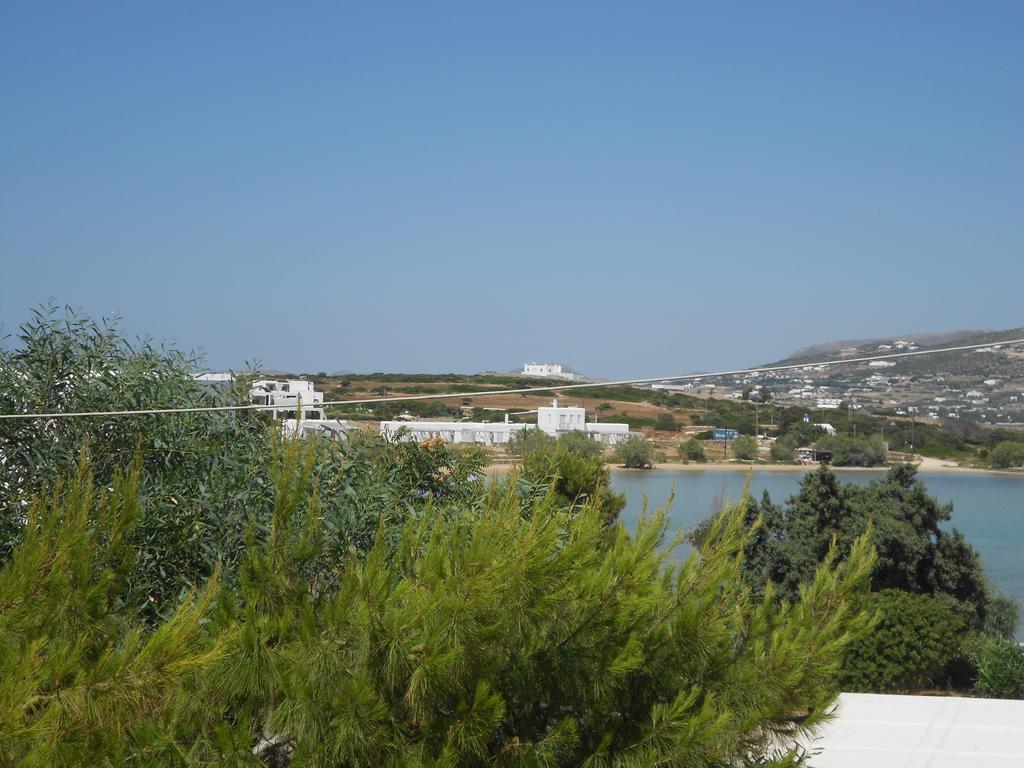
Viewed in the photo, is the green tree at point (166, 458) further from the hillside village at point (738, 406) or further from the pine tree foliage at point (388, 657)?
the pine tree foliage at point (388, 657)

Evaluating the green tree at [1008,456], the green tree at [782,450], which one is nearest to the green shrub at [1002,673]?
the green tree at [1008,456]

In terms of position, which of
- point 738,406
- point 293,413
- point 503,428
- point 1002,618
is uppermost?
point 293,413

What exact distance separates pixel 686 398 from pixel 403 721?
40.3 feet

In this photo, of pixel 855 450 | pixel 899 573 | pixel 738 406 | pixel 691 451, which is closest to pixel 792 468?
pixel 855 450

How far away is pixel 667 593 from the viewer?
4.27 meters

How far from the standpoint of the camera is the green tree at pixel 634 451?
1809 centimetres

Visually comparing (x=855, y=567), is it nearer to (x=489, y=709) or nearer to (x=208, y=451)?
(x=489, y=709)

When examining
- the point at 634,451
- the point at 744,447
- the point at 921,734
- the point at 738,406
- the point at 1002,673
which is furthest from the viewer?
the point at 634,451

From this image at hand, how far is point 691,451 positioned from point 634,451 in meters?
0.95

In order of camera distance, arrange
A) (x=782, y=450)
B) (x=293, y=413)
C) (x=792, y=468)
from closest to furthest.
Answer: (x=293, y=413), (x=782, y=450), (x=792, y=468)

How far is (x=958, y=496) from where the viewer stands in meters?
23.6

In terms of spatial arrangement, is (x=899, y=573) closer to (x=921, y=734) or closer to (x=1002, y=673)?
(x=1002, y=673)

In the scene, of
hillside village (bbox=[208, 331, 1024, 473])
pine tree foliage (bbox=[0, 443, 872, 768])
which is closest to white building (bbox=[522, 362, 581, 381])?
hillside village (bbox=[208, 331, 1024, 473])

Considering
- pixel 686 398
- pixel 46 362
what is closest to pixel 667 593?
pixel 46 362
